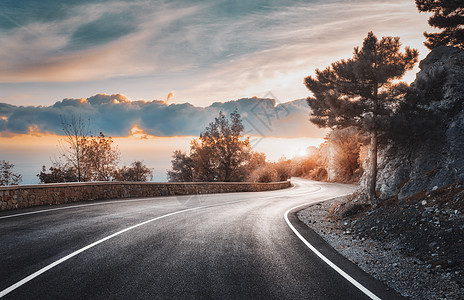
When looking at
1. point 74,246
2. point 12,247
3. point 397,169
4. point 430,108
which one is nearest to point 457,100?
point 430,108

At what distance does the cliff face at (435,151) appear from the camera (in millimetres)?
8828

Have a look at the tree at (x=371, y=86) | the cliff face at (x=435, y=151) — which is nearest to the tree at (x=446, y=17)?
the cliff face at (x=435, y=151)

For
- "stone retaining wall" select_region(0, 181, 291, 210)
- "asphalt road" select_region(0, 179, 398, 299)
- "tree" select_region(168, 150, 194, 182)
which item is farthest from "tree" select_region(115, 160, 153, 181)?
"asphalt road" select_region(0, 179, 398, 299)

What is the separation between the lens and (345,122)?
38.6 feet

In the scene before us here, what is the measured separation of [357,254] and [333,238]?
5.63 ft

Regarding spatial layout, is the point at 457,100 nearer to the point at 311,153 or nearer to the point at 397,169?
the point at 397,169

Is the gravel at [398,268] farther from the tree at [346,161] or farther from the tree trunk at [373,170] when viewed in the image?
the tree at [346,161]

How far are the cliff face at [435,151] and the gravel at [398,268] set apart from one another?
2897 mm

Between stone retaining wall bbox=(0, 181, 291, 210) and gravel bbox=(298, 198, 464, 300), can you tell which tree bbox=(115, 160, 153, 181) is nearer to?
stone retaining wall bbox=(0, 181, 291, 210)

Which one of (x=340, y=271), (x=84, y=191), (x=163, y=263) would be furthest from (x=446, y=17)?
(x=84, y=191)

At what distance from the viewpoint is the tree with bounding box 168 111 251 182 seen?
39125 millimetres

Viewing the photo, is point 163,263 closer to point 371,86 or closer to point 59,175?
point 371,86

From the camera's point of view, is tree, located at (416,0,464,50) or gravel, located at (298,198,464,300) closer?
gravel, located at (298,198,464,300)

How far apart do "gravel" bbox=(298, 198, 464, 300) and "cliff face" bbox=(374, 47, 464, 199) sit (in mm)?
2897
